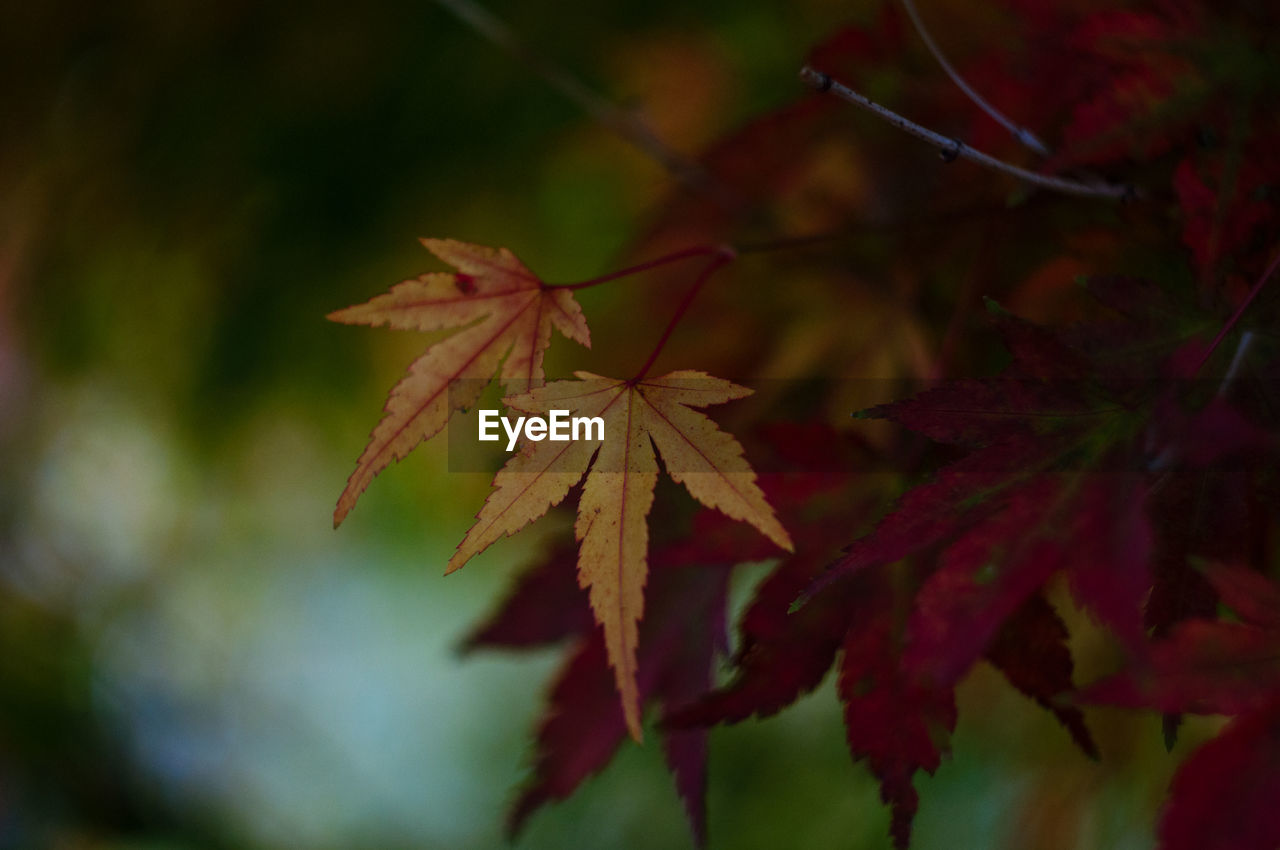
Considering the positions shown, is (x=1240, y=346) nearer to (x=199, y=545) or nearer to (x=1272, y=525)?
(x=1272, y=525)

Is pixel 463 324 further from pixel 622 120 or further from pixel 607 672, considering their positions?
pixel 622 120

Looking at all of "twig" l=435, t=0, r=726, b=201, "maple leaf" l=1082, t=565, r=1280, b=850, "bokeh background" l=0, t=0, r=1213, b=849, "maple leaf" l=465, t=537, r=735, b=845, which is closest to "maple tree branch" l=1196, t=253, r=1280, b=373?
"maple leaf" l=1082, t=565, r=1280, b=850

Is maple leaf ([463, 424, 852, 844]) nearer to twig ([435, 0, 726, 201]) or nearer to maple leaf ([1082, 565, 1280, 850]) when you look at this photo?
maple leaf ([1082, 565, 1280, 850])

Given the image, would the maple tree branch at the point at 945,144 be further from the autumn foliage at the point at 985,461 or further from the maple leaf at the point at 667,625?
the maple leaf at the point at 667,625

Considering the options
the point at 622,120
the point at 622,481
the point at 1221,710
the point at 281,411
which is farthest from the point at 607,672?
the point at 281,411

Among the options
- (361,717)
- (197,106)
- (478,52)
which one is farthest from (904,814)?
(197,106)

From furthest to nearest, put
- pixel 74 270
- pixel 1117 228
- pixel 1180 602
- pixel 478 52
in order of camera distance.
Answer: pixel 74 270, pixel 478 52, pixel 1117 228, pixel 1180 602

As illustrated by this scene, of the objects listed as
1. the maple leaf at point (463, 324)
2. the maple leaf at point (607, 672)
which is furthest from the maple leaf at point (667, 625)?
the maple leaf at point (463, 324)
